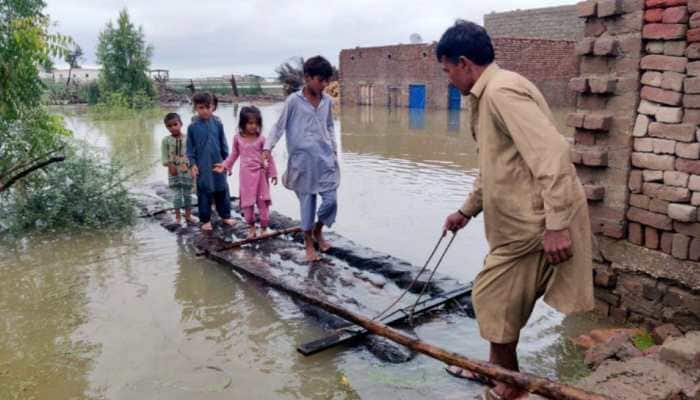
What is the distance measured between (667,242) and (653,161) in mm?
579

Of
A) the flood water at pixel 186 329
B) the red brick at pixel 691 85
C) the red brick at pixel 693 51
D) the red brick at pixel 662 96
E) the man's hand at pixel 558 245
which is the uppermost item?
the red brick at pixel 693 51

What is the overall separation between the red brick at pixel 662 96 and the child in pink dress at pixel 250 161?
3.65 meters

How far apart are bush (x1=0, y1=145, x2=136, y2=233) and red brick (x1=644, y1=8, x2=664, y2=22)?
619 centimetres

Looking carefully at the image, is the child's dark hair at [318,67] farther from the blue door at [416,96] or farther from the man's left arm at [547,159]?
the blue door at [416,96]

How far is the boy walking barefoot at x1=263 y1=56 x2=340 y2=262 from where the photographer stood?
5.34m

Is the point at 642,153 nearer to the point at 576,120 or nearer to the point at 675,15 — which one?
the point at 576,120

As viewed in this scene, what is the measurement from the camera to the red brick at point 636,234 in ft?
14.2

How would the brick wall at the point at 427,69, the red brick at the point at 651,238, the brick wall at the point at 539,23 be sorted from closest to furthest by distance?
the red brick at the point at 651,238, the brick wall at the point at 427,69, the brick wall at the point at 539,23

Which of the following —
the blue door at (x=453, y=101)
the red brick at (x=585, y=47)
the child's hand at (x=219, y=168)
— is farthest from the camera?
the blue door at (x=453, y=101)

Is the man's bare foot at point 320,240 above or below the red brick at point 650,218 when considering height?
below

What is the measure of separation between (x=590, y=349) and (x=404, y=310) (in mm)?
1291

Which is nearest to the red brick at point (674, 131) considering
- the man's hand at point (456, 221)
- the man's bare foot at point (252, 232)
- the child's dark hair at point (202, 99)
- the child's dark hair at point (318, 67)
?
the man's hand at point (456, 221)

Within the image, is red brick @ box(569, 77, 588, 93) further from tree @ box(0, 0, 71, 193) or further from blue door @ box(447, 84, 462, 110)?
blue door @ box(447, 84, 462, 110)

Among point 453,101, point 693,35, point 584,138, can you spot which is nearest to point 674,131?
point 693,35
